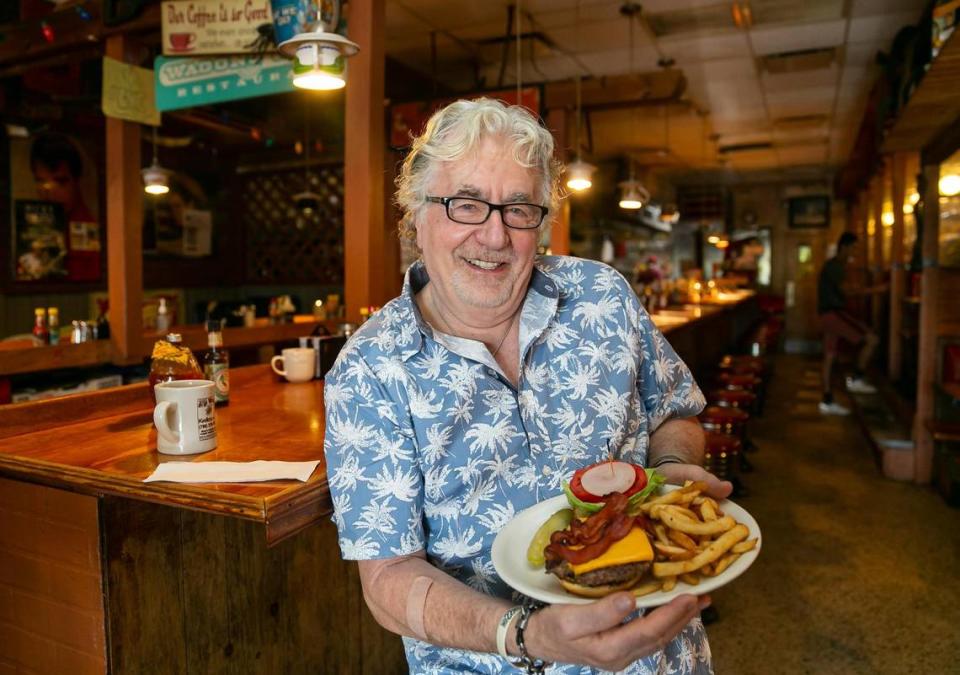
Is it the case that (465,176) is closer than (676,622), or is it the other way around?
(676,622)

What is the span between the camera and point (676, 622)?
0.98m

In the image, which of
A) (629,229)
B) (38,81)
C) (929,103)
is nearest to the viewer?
(929,103)

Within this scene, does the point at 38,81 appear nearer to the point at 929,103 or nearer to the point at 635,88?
the point at 635,88

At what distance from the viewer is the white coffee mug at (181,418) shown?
1.56 meters

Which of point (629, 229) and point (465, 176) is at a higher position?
point (629, 229)

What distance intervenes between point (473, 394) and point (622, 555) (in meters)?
0.45

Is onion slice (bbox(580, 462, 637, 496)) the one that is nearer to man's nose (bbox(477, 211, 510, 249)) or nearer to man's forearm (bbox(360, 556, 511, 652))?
man's forearm (bbox(360, 556, 511, 652))

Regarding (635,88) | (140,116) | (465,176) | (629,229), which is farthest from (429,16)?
(629,229)

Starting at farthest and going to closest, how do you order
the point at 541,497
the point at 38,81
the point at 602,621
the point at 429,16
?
the point at 38,81, the point at 429,16, the point at 541,497, the point at 602,621

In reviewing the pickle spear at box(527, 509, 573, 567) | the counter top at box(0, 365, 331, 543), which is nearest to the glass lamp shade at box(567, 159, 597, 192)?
the counter top at box(0, 365, 331, 543)

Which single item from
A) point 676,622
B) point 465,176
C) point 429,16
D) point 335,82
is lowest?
point 676,622

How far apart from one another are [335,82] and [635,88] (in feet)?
13.8

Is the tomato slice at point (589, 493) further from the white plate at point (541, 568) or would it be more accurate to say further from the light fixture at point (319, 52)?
the light fixture at point (319, 52)

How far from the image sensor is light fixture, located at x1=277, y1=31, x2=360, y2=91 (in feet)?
9.05
